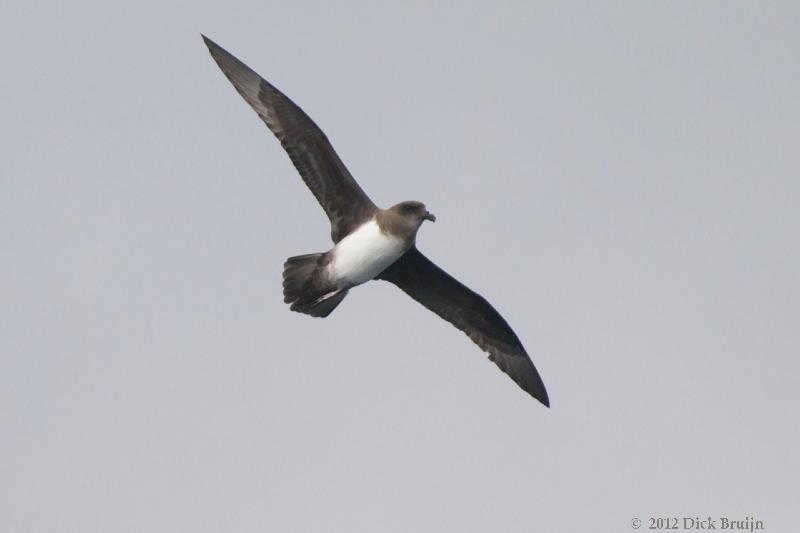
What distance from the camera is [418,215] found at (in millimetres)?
15102

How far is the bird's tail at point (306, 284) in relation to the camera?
15.4 metres

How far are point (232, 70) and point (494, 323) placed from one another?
4.25 metres

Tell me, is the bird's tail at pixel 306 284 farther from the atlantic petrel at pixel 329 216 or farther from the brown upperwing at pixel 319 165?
the brown upperwing at pixel 319 165

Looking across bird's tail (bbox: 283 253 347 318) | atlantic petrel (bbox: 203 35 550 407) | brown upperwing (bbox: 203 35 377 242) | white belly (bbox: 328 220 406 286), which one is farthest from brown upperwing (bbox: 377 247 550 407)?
bird's tail (bbox: 283 253 347 318)

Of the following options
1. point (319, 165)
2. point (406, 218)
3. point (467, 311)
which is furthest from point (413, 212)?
point (467, 311)

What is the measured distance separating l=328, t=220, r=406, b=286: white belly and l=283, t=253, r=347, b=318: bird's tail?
172mm

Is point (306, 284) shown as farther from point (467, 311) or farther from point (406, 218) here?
point (467, 311)

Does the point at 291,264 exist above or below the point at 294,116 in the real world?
below

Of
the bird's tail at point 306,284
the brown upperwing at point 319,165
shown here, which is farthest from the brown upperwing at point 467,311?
the bird's tail at point 306,284

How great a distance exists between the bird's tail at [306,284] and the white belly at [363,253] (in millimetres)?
172

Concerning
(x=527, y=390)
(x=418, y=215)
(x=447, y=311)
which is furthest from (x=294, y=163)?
(x=527, y=390)

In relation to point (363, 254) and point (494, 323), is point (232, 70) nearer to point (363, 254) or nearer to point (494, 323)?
point (363, 254)

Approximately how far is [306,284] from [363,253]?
31.2 inches

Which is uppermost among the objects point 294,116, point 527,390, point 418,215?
point 294,116
